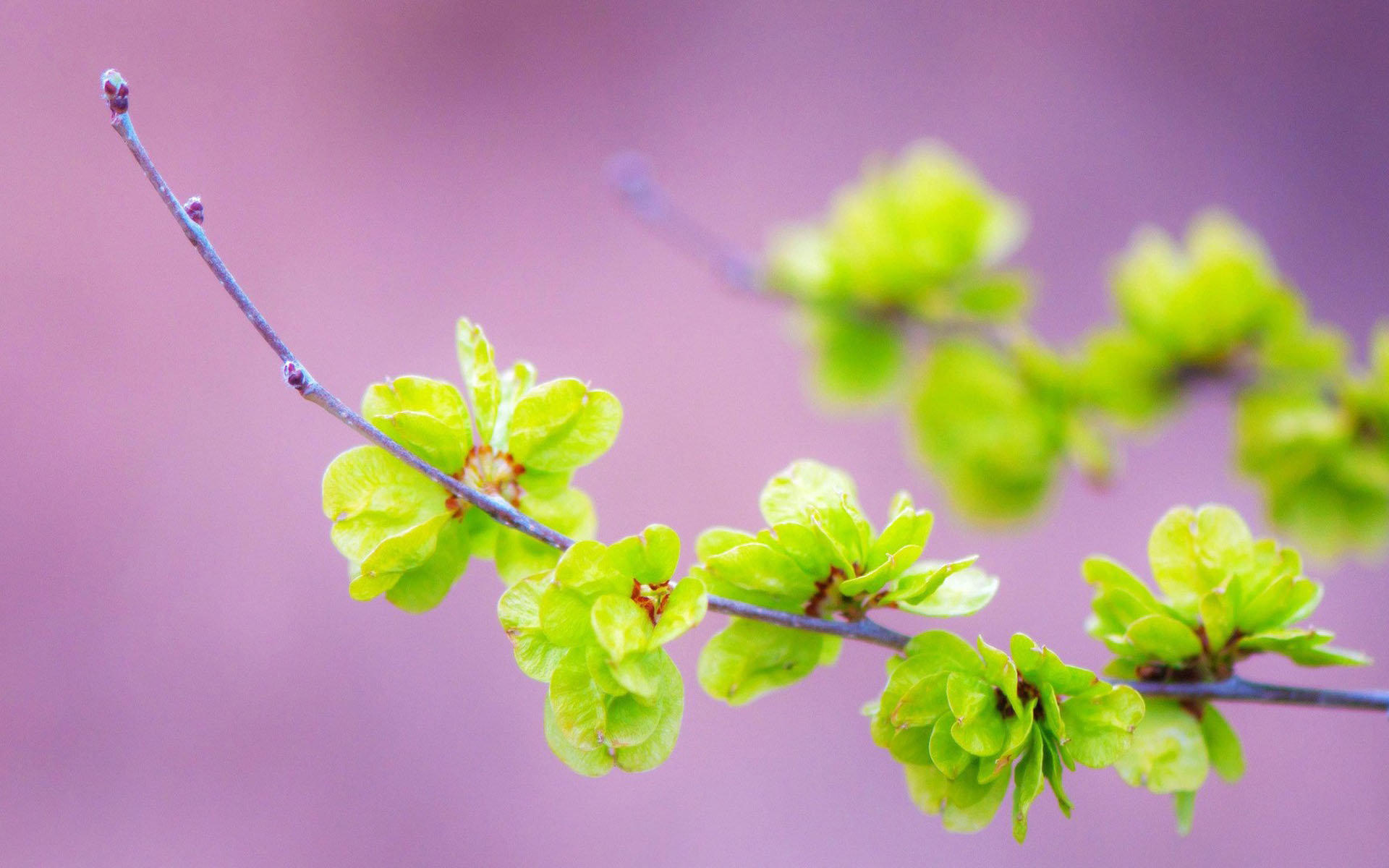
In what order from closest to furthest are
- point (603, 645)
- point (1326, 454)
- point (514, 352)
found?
point (603, 645) → point (1326, 454) → point (514, 352)

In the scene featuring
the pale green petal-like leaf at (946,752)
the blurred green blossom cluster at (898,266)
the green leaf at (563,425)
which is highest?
the blurred green blossom cluster at (898,266)

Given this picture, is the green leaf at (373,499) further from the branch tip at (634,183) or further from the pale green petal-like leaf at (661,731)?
the branch tip at (634,183)

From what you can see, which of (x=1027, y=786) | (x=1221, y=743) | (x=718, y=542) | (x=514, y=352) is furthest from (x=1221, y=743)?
(x=514, y=352)

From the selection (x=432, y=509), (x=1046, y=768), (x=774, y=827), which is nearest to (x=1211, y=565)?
(x=1046, y=768)

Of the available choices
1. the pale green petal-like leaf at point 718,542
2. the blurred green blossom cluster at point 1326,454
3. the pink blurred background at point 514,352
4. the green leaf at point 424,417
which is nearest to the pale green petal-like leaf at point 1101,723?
the pale green petal-like leaf at point 718,542

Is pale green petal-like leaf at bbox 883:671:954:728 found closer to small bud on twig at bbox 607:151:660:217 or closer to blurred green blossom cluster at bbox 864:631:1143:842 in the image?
blurred green blossom cluster at bbox 864:631:1143:842

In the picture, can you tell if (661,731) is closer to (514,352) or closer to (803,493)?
(803,493)
